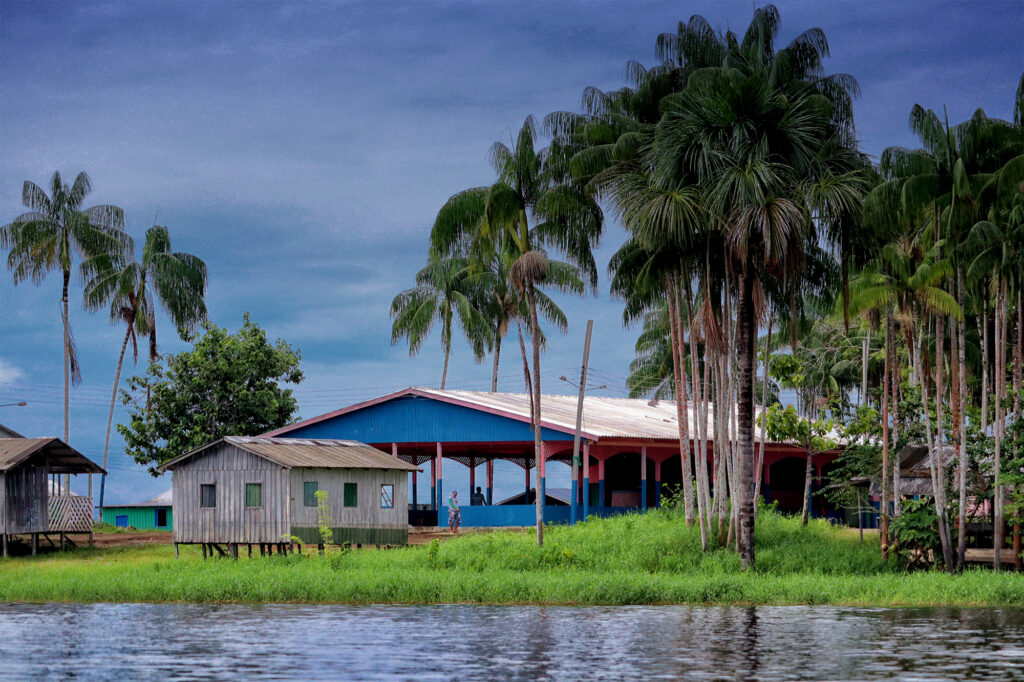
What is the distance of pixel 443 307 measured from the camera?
70938mm

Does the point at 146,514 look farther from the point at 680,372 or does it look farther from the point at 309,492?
the point at 680,372

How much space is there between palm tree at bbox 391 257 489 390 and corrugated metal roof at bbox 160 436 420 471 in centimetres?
1973

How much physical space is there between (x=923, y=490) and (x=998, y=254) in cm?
1644

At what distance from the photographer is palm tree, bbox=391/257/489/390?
6897 cm

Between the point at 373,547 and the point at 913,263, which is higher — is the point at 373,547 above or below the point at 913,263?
below

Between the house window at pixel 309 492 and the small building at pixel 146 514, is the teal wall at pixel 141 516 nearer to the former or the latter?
the small building at pixel 146 514

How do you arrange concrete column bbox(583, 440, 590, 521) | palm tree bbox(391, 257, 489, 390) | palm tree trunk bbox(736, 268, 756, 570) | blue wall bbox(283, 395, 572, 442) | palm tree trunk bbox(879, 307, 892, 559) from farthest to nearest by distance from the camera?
palm tree bbox(391, 257, 489, 390) < blue wall bbox(283, 395, 572, 442) < concrete column bbox(583, 440, 590, 521) < palm tree trunk bbox(879, 307, 892, 559) < palm tree trunk bbox(736, 268, 756, 570)

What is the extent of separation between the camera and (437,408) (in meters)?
53.0

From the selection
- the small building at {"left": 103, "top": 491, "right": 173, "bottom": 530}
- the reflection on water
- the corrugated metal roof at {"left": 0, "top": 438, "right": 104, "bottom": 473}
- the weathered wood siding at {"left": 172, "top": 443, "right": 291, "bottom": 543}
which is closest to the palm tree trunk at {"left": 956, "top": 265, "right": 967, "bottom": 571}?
the reflection on water

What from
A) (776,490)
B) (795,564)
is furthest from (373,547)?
(776,490)

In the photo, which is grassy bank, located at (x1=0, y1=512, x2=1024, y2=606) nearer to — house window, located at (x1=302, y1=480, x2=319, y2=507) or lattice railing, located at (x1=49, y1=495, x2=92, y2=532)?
house window, located at (x1=302, y1=480, x2=319, y2=507)

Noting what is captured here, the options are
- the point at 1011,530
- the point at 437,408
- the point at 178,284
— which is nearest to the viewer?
the point at 1011,530

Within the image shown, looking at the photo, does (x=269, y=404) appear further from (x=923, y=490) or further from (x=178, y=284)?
(x=923, y=490)

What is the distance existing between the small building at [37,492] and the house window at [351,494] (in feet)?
41.9
